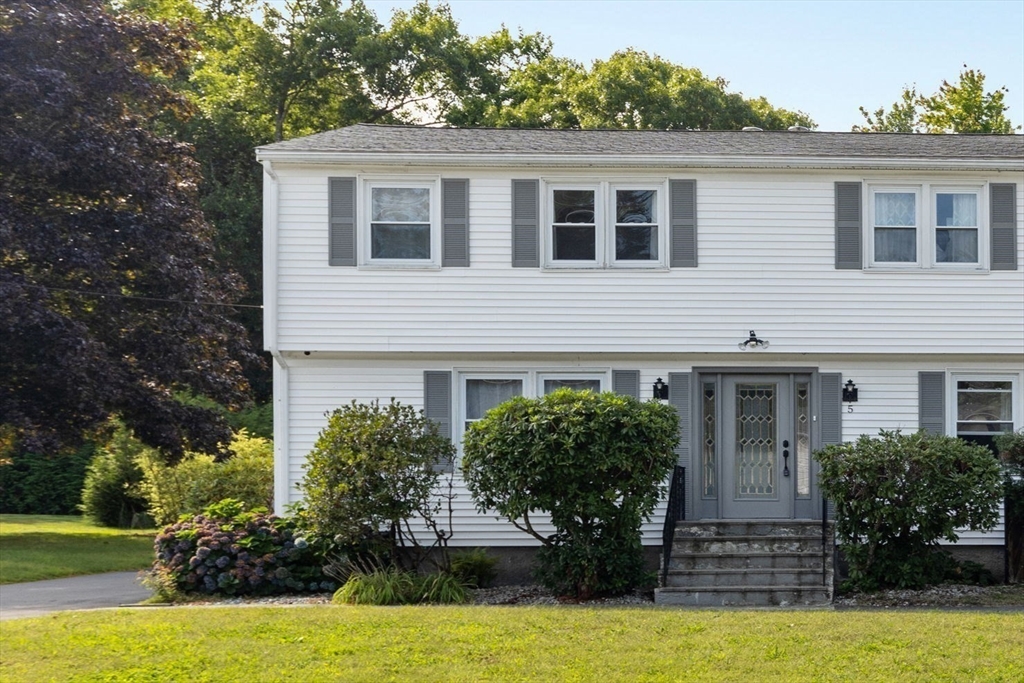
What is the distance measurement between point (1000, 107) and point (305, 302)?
27488 mm

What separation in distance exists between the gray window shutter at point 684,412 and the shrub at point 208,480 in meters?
7.95

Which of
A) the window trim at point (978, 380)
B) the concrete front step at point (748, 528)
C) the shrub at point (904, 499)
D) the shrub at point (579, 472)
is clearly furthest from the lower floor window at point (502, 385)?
the window trim at point (978, 380)

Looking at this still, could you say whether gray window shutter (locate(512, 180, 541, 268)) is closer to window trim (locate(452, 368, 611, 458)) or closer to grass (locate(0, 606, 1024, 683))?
window trim (locate(452, 368, 611, 458))

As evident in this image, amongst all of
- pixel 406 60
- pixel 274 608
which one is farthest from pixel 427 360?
pixel 406 60

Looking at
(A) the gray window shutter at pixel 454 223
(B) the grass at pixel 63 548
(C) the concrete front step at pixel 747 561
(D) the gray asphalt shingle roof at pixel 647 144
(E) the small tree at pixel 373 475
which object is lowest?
(B) the grass at pixel 63 548

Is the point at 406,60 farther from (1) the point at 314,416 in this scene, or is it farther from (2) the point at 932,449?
(2) the point at 932,449

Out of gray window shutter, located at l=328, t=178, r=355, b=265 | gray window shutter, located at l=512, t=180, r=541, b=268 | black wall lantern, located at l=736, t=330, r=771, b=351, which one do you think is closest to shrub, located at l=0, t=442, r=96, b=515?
gray window shutter, located at l=328, t=178, r=355, b=265

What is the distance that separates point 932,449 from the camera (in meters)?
16.2

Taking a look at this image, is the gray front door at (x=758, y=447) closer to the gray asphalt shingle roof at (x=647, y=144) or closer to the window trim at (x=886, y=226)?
the window trim at (x=886, y=226)

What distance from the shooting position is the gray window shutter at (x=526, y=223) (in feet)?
58.6

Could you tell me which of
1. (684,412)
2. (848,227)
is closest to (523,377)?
(684,412)

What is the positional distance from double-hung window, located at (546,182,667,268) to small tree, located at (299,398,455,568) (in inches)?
126

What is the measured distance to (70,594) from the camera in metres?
18.0

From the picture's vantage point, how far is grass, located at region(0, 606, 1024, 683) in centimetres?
1135
